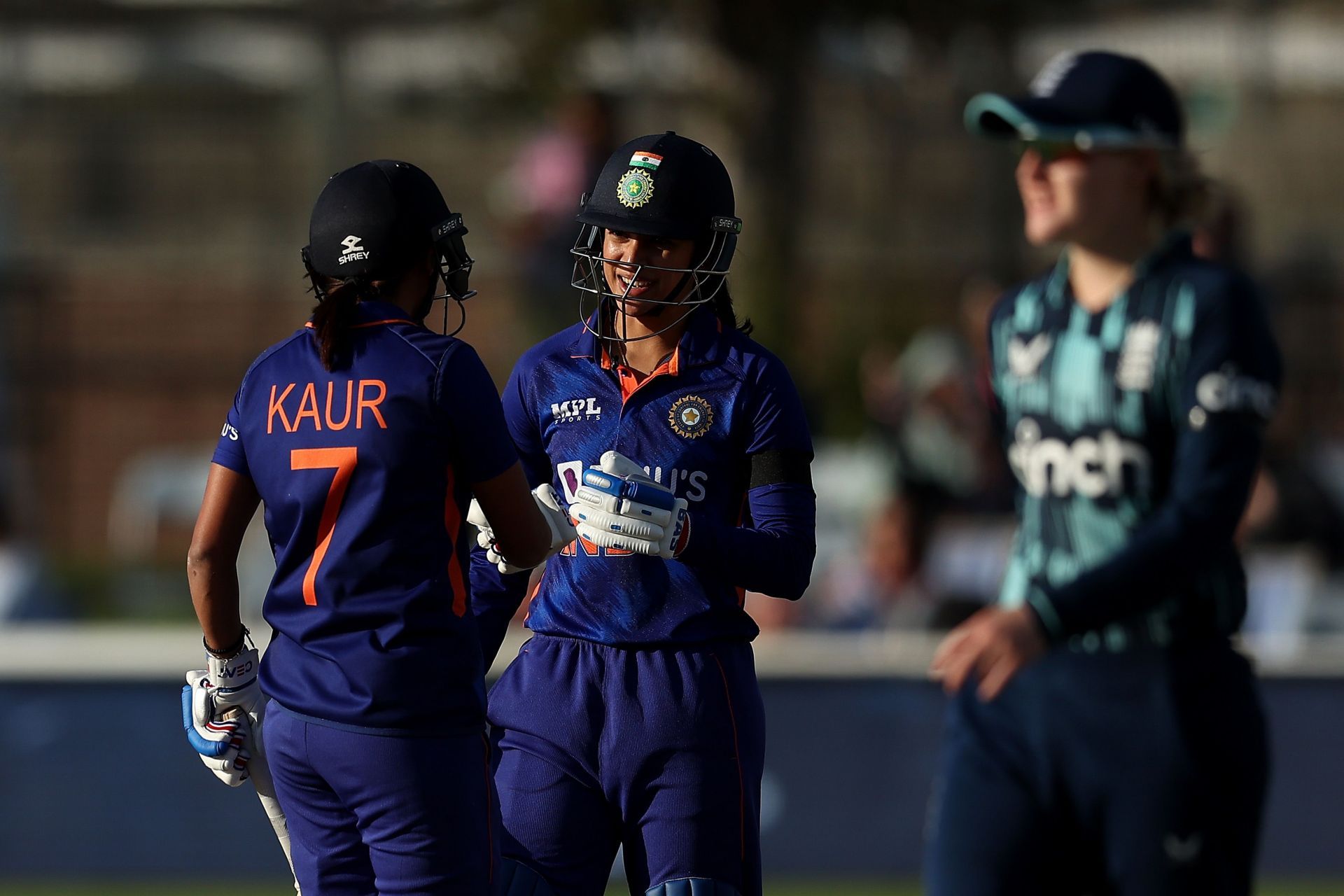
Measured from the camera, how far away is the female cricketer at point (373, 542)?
339cm

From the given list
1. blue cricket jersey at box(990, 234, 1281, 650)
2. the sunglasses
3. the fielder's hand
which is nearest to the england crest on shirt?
blue cricket jersey at box(990, 234, 1281, 650)

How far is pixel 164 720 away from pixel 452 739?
3.91m

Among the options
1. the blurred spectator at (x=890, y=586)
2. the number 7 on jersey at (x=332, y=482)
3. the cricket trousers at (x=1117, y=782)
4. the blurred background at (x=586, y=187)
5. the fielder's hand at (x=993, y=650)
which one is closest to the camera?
the fielder's hand at (x=993, y=650)

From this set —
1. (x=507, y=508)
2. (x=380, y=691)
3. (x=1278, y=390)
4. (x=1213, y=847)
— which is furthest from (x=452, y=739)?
(x=1278, y=390)

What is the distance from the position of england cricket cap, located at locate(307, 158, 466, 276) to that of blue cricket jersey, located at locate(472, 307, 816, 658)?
0.47 meters

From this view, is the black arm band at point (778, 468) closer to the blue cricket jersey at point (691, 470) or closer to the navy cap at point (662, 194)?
the blue cricket jersey at point (691, 470)

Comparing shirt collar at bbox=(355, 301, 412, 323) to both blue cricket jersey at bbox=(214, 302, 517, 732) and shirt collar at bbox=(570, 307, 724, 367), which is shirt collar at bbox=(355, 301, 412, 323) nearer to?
blue cricket jersey at bbox=(214, 302, 517, 732)

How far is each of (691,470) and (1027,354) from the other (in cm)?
67

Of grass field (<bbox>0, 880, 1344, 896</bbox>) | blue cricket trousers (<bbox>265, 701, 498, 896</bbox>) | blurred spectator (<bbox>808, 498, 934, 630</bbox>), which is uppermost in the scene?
blue cricket trousers (<bbox>265, 701, 498, 896</bbox>)

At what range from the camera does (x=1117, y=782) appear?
10.8ft

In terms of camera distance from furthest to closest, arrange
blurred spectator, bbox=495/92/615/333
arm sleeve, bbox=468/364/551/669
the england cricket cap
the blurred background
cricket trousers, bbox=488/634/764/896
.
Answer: blurred spectator, bbox=495/92/615/333 → the blurred background → arm sleeve, bbox=468/364/551/669 → cricket trousers, bbox=488/634/764/896 → the england cricket cap

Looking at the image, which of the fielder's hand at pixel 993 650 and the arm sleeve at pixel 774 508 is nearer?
the fielder's hand at pixel 993 650

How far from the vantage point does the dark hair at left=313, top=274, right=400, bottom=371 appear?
3.43 metres

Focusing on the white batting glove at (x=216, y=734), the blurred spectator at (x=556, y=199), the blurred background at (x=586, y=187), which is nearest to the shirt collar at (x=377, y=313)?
the white batting glove at (x=216, y=734)
